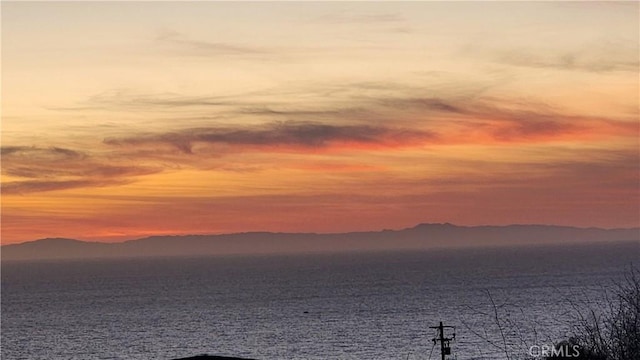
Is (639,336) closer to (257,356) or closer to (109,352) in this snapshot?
(257,356)

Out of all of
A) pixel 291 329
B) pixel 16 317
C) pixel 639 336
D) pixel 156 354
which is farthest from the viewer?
pixel 16 317

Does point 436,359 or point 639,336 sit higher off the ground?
point 639,336

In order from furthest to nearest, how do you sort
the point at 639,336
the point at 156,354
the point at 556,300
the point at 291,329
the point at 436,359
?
the point at 556,300
the point at 291,329
the point at 156,354
the point at 436,359
the point at 639,336

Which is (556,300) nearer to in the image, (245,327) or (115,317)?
(245,327)

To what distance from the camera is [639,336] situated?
21.8 meters

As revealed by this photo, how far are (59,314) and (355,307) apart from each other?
60.9 metres

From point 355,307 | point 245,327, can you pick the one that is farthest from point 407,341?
point 355,307

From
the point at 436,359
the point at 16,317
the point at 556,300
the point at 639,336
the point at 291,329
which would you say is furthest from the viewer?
the point at 16,317

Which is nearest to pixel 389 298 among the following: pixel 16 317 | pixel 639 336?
pixel 16 317

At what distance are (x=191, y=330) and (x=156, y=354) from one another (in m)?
29.8

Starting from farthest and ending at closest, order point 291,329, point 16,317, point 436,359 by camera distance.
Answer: point 16,317 < point 291,329 < point 436,359

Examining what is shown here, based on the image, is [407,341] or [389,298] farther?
[389,298]

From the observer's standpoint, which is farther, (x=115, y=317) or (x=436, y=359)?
(x=115, y=317)

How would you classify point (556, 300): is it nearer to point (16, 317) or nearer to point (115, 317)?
point (115, 317)
